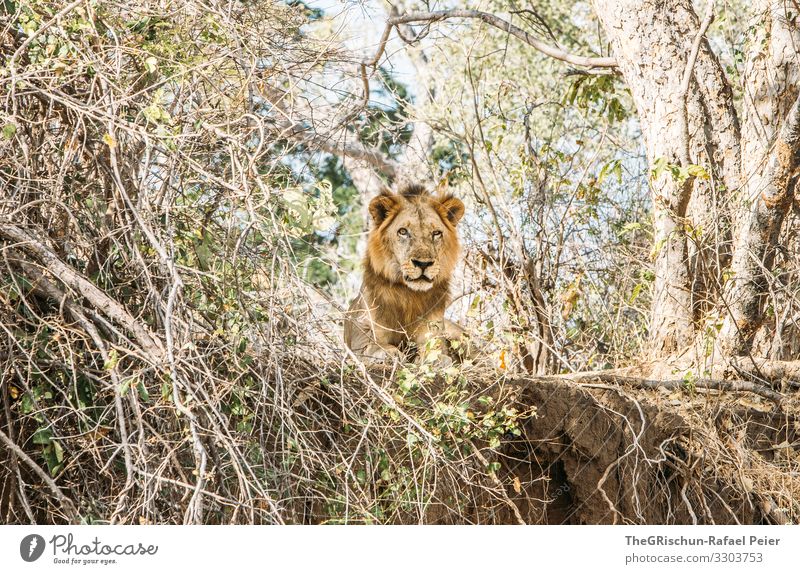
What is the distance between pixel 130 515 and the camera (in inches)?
168

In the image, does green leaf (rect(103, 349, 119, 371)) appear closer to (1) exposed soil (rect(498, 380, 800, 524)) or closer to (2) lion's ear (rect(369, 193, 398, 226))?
(1) exposed soil (rect(498, 380, 800, 524))

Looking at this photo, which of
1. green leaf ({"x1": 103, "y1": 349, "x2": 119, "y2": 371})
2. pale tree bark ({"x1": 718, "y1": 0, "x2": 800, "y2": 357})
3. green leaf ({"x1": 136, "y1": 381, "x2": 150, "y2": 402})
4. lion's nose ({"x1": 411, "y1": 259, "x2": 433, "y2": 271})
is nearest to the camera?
green leaf ({"x1": 103, "y1": 349, "x2": 119, "y2": 371})

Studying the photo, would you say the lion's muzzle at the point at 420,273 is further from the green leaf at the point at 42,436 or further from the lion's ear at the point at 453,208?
the green leaf at the point at 42,436

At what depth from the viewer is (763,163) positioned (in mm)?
5828

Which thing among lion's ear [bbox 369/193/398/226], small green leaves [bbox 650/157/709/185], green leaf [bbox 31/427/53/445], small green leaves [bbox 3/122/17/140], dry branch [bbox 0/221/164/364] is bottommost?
green leaf [bbox 31/427/53/445]

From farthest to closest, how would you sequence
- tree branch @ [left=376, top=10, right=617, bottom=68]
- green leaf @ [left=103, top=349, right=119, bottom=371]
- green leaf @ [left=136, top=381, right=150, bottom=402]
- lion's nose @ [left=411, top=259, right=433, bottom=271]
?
tree branch @ [left=376, top=10, right=617, bottom=68] → lion's nose @ [left=411, top=259, right=433, bottom=271] → green leaf @ [left=136, top=381, right=150, bottom=402] → green leaf @ [left=103, top=349, right=119, bottom=371]

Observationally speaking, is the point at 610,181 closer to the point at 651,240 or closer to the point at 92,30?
the point at 651,240

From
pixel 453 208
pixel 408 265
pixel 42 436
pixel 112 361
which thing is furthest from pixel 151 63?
pixel 453 208

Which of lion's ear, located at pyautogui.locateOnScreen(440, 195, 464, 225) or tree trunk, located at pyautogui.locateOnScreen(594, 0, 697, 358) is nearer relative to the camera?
tree trunk, located at pyautogui.locateOnScreen(594, 0, 697, 358)

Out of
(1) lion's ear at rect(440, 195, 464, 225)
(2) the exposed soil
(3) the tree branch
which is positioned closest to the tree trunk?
(3) the tree branch

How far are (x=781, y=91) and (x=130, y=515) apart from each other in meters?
4.16

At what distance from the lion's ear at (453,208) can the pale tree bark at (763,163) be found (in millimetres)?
1613

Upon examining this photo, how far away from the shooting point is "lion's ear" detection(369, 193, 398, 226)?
21.2ft

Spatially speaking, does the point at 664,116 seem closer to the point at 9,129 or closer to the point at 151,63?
the point at 151,63
